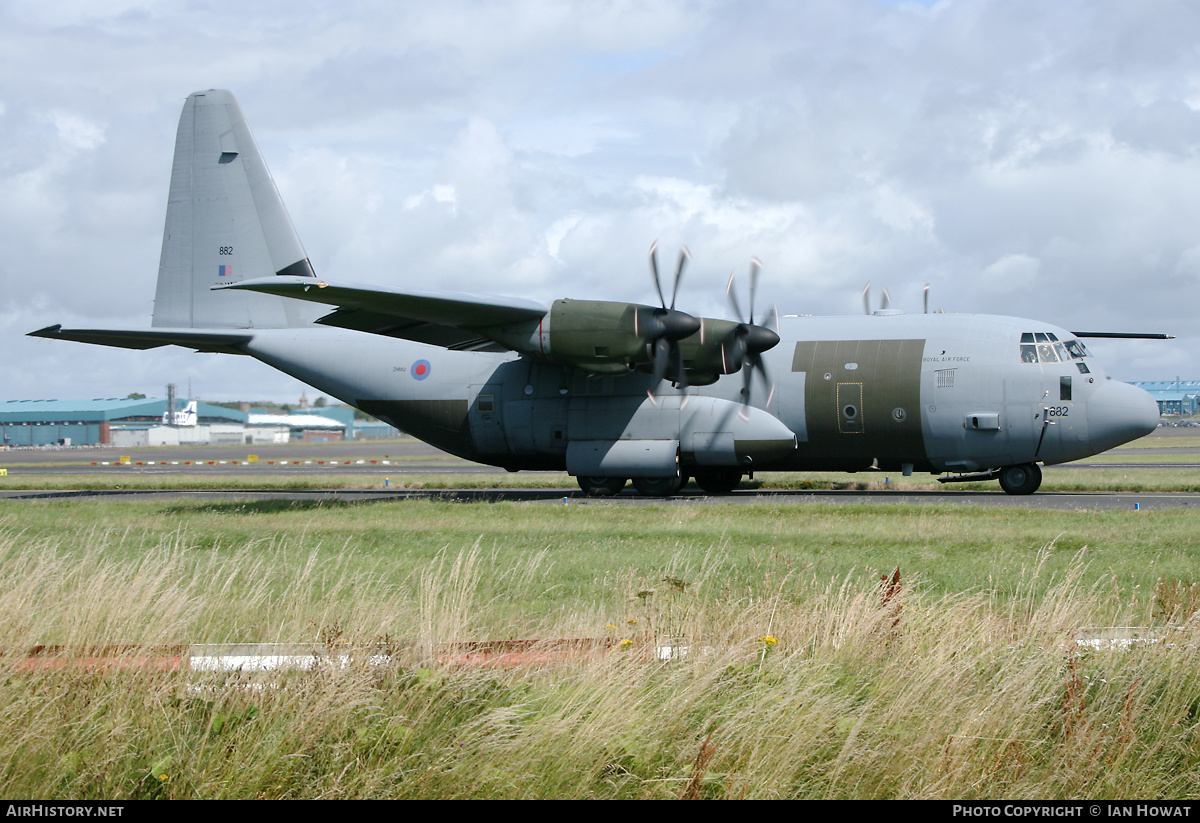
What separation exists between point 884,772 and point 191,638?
5336 millimetres

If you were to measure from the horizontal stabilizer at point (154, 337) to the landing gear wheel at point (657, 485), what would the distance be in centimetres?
1146

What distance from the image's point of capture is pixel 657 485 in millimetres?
24469

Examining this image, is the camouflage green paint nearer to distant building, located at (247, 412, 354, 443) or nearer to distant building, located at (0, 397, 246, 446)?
distant building, located at (0, 397, 246, 446)

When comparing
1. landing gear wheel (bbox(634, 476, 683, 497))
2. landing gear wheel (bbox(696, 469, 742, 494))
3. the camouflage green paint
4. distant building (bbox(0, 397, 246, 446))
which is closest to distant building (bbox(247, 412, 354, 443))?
distant building (bbox(0, 397, 246, 446))

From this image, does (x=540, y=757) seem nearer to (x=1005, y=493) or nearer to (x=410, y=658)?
(x=410, y=658)

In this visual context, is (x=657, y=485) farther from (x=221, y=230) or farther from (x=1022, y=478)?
(x=221, y=230)

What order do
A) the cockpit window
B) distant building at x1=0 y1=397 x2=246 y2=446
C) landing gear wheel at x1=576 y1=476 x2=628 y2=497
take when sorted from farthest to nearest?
distant building at x1=0 y1=397 x2=246 y2=446 < landing gear wheel at x1=576 y1=476 x2=628 y2=497 < the cockpit window

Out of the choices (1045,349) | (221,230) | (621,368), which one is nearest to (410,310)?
(621,368)

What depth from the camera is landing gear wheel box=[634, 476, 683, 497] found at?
79.1ft

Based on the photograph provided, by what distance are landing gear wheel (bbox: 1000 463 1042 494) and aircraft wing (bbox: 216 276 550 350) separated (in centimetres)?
1227

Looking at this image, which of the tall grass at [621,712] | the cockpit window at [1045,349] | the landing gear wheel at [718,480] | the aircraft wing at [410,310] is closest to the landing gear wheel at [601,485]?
the landing gear wheel at [718,480]

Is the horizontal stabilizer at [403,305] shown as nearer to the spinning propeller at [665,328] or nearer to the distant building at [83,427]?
the spinning propeller at [665,328]

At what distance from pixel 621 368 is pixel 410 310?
4959 mm
